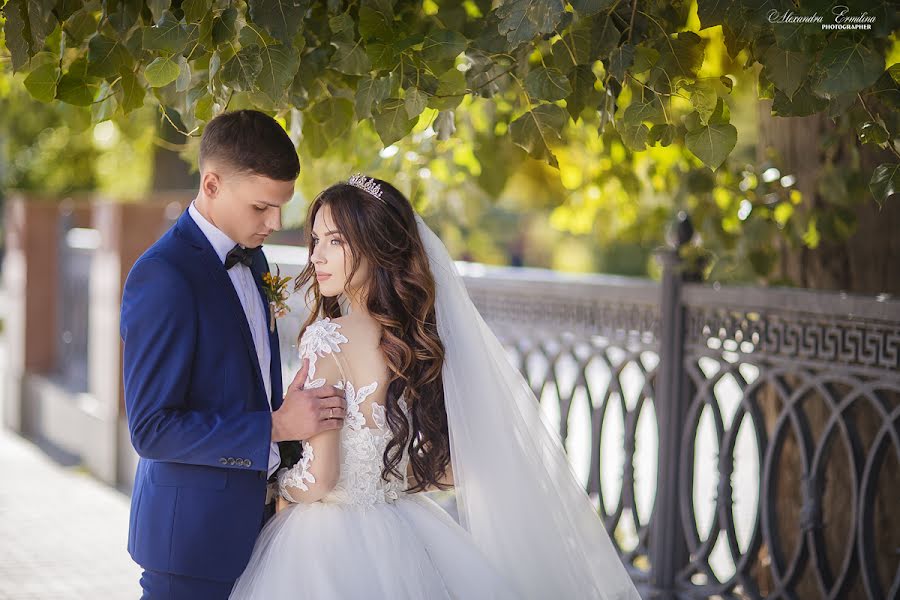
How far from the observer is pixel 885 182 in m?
2.64

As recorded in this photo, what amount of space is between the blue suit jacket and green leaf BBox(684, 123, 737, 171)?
1.32 metres

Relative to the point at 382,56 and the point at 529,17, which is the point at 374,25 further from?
the point at 529,17

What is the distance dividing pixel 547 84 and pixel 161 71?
107 cm

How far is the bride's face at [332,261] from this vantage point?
9.70 ft

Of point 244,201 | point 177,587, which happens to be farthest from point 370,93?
point 177,587

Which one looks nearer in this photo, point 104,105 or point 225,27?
point 225,27

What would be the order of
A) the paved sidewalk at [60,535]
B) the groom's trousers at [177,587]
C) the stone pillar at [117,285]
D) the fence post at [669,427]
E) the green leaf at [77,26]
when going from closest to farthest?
the groom's trousers at [177,587], the green leaf at [77,26], the fence post at [669,427], the paved sidewalk at [60,535], the stone pillar at [117,285]

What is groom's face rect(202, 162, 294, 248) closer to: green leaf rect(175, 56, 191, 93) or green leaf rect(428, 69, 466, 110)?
green leaf rect(175, 56, 191, 93)

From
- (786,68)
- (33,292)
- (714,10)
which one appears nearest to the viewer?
(786,68)

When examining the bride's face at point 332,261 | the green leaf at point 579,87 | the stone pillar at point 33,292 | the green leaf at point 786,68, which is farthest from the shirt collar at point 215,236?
the stone pillar at point 33,292

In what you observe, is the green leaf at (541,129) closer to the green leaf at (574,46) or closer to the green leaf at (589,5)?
the green leaf at (574,46)

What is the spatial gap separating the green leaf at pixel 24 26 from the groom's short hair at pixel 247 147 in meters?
0.54

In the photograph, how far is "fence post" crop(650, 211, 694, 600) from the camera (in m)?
4.80

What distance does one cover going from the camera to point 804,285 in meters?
5.32
